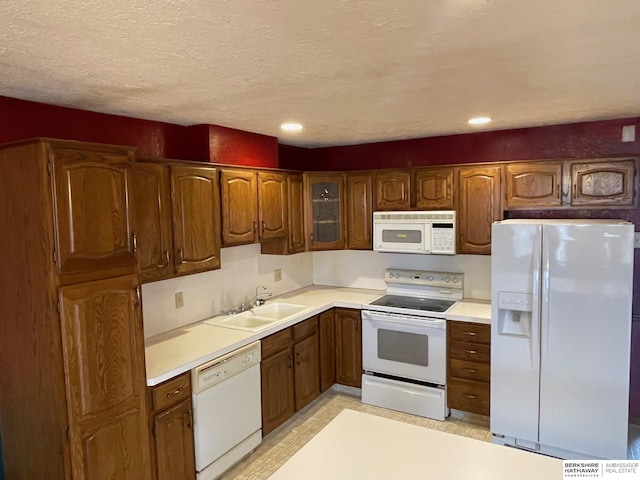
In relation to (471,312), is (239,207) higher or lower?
higher

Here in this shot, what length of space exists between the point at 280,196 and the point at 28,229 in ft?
6.82

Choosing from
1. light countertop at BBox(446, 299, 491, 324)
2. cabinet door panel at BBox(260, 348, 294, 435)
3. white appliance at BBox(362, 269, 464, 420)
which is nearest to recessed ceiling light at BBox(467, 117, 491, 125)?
white appliance at BBox(362, 269, 464, 420)

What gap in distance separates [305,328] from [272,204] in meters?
1.08

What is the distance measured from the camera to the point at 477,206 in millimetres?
3697

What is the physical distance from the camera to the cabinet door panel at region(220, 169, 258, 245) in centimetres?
321

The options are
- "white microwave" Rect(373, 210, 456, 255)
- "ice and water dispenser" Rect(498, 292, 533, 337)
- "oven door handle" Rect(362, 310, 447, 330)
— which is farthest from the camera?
"white microwave" Rect(373, 210, 456, 255)

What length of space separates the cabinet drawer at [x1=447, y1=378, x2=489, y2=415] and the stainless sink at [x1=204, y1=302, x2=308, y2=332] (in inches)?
55.2

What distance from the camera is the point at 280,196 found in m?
3.78

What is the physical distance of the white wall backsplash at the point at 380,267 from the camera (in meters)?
4.04

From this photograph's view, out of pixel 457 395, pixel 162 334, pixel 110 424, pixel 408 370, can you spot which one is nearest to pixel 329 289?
pixel 408 370

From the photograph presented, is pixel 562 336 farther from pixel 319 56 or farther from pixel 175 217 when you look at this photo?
pixel 175 217

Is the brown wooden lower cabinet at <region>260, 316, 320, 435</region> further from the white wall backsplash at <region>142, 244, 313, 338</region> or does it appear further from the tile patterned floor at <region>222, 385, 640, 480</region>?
the white wall backsplash at <region>142, 244, 313, 338</region>

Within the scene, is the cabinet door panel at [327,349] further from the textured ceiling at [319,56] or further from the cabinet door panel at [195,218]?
the textured ceiling at [319,56]

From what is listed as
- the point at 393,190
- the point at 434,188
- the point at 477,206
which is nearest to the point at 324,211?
the point at 393,190
